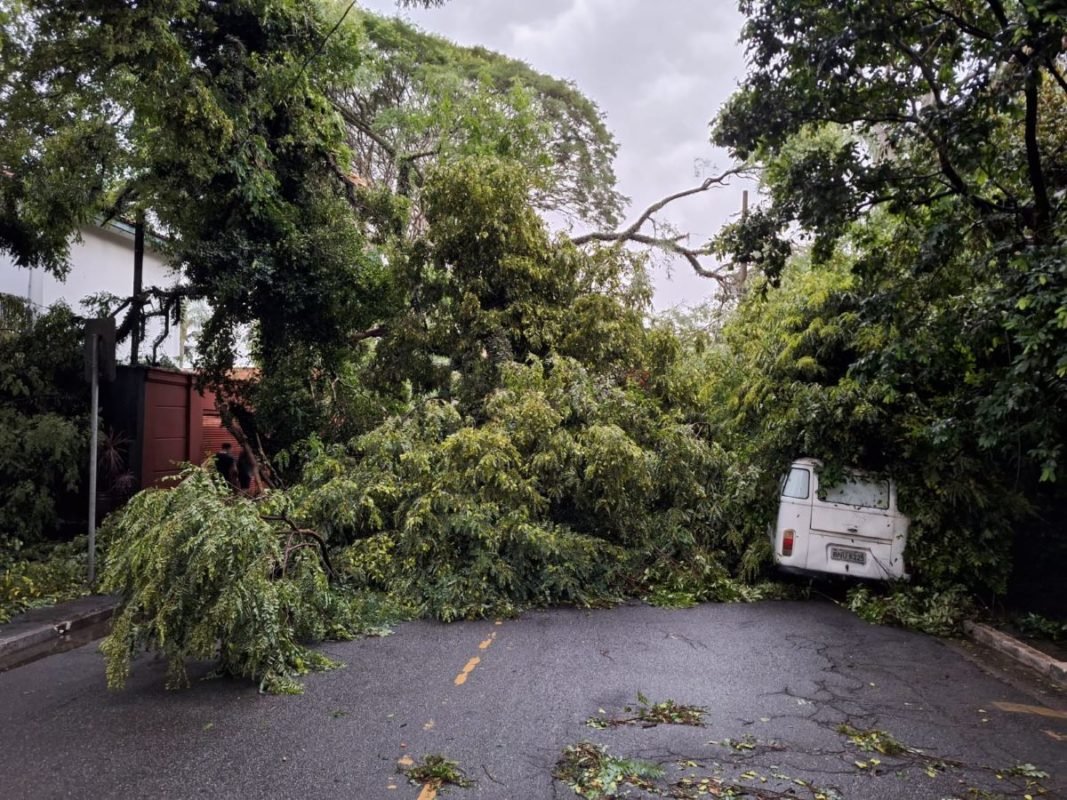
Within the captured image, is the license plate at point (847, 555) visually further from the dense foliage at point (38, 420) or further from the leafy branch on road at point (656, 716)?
the dense foliage at point (38, 420)

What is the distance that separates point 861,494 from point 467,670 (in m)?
5.93

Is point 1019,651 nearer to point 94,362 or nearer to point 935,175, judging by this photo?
point 935,175

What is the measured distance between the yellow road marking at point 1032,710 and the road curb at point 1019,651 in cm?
95

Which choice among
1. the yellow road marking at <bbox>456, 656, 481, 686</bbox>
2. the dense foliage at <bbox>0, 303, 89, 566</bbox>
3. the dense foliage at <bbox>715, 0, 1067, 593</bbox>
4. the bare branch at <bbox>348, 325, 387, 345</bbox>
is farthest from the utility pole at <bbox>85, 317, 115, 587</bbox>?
the dense foliage at <bbox>715, 0, 1067, 593</bbox>

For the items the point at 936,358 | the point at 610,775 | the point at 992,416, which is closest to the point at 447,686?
the point at 610,775

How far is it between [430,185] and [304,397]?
4.30 metres

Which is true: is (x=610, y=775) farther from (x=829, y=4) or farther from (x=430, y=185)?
(x=430, y=185)

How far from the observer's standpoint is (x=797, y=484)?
10.8 metres

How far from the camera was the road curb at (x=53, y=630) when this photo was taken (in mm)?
7617

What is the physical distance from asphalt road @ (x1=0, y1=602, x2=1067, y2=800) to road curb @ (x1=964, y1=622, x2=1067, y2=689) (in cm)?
46

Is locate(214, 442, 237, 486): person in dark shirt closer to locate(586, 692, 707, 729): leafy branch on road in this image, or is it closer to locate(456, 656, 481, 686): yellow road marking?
locate(456, 656, 481, 686): yellow road marking

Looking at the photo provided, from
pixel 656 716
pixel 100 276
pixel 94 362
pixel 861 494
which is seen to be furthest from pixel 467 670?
pixel 100 276

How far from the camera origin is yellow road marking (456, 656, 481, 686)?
6789mm

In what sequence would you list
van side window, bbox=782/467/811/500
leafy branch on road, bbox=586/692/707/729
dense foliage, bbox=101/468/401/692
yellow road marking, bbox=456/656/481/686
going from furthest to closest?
van side window, bbox=782/467/811/500
yellow road marking, bbox=456/656/481/686
dense foliage, bbox=101/468/401/692
leafy branch on road, bbox=586/692/707/729
